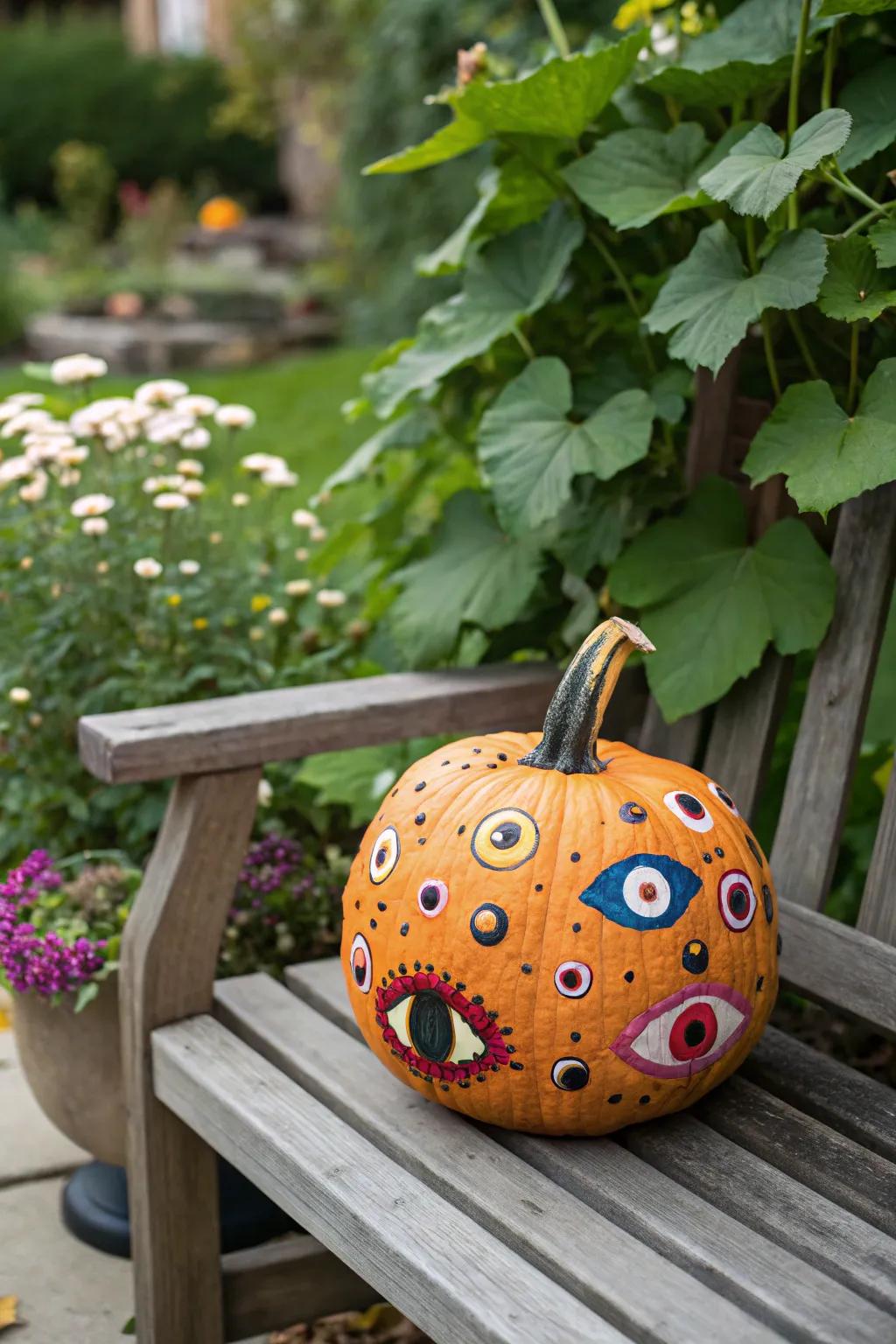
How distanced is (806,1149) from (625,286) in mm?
1165

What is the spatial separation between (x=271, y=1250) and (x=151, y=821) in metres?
0.66

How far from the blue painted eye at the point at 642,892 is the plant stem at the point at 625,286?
Result: 2.84 ft

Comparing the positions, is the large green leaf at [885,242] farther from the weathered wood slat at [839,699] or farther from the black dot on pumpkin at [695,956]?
the black dot on pumpkin at [695,956]

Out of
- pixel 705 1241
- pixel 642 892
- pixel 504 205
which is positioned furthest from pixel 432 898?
pixel 504 205

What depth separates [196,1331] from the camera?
2.02 m

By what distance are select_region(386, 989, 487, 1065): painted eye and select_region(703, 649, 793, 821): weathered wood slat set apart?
58 centimetres

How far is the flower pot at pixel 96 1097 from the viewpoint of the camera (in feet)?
7.10

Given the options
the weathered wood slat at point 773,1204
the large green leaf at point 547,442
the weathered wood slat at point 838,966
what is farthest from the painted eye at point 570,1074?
the large green leaf at point 547,442

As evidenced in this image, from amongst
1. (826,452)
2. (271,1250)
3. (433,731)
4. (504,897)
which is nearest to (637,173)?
(826,452)

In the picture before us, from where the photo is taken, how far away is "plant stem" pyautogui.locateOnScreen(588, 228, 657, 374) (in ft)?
6.94

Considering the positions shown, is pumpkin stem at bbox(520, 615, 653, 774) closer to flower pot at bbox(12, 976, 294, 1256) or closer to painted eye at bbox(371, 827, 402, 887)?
painted eye at bbox(371, 827, 402, 887)

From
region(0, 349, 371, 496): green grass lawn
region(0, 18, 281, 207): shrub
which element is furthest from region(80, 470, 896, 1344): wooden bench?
region(0, 18, 281, 207): shrub

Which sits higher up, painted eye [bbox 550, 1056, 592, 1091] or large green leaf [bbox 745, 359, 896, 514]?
large green leaf [bbox 745, 359, 896, 514]

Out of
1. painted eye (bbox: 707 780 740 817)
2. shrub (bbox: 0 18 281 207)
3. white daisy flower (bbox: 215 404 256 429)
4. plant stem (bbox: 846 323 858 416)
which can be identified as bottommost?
painted eye (bbox: 707 780 740 817)
